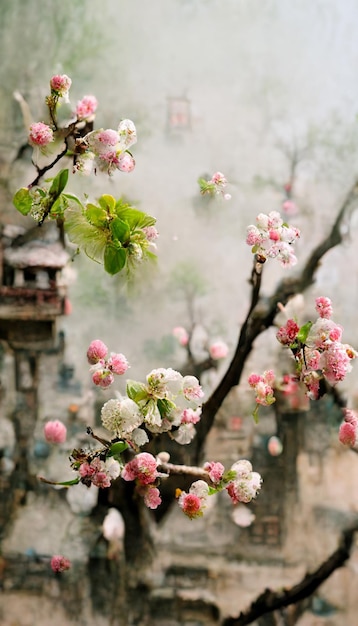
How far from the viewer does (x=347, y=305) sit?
217 cm

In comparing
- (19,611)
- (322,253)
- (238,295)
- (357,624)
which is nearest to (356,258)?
(322,253)

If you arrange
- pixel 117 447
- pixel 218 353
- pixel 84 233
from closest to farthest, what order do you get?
pixel 117 447, pixel 84 233, pixel 218 353

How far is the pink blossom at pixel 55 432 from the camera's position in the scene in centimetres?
213

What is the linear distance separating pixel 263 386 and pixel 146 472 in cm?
41

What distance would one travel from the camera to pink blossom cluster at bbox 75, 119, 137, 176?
1.75 meters

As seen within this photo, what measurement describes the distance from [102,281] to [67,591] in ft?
3.05

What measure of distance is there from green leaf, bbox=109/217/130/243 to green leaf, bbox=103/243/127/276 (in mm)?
33

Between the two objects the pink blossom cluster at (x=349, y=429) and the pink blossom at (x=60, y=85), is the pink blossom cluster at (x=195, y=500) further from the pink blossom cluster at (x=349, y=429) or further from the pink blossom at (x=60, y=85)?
the pink blossom at (x=60, y=85)

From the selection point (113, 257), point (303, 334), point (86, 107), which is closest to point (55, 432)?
point (113, 257)

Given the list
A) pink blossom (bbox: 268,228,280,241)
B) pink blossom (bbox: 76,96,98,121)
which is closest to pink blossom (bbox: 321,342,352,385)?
pink blossom (bbox: 268,228,280,241)

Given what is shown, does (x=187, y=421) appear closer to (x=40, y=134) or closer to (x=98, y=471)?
(x=98, y=471)

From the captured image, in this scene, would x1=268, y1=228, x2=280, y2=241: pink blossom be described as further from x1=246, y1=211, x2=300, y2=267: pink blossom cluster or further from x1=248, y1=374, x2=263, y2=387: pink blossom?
x1=248, y1=374, x2=263, y2=387: pink blossom

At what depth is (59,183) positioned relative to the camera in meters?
1.76

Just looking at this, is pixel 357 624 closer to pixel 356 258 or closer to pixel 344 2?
pixel 356 258
